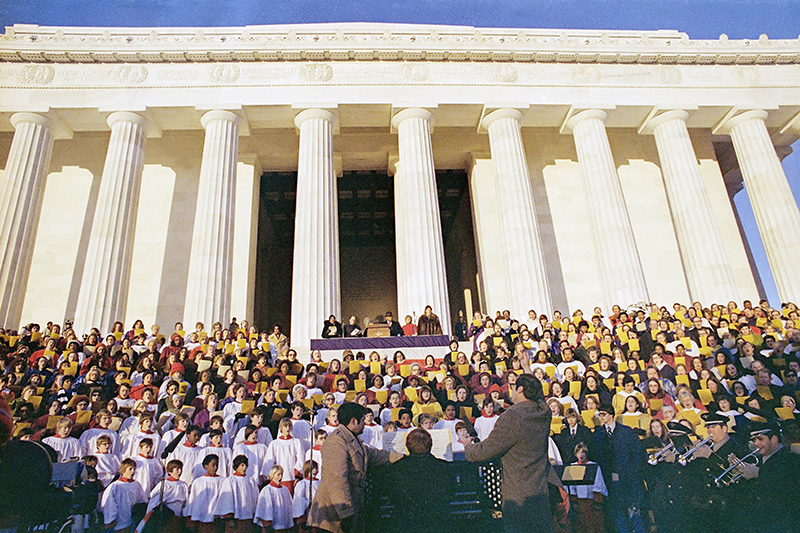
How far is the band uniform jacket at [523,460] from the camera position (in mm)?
5805

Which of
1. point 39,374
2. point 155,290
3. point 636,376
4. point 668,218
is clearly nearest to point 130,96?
point 155,290

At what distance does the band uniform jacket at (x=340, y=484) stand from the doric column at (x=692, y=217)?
22868mm

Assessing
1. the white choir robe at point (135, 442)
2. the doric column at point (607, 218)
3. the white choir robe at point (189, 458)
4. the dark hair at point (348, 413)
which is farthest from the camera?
the doric column at point (607, 218)

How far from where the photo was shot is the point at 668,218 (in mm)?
29234

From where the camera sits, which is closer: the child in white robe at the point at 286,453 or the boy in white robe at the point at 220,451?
the boy in white robe at the point at 220,451

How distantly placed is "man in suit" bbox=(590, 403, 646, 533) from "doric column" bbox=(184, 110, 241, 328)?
1712 centimetres

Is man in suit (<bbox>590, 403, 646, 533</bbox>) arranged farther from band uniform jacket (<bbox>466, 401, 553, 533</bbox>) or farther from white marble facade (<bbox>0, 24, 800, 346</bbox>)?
white marble facade (<bbox>0, 24, 800, 346</bbox>)

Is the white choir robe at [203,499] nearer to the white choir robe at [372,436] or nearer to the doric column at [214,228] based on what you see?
the white choir robe at [372,436]

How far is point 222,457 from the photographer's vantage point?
923 centimetres

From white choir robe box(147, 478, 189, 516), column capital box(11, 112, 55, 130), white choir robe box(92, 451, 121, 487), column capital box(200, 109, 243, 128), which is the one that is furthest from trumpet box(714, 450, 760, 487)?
column capital box(11, 112, 55, 130)

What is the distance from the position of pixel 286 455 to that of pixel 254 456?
62 cm

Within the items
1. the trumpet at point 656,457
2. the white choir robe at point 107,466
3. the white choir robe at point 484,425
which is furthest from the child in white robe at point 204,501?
the trumpet at point 656,457

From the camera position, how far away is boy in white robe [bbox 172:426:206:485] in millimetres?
9179

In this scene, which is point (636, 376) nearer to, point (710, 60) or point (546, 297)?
point (546, 297)
